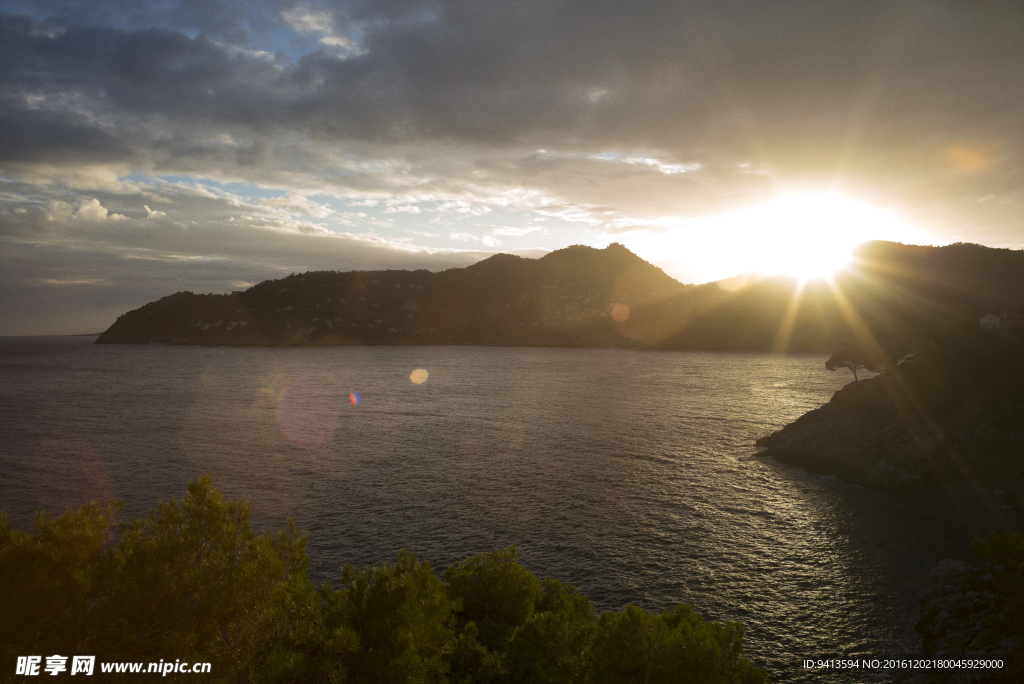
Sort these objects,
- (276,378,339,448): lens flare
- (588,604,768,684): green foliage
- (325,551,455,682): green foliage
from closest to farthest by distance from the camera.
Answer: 1. (325,551,455,682): green foliage
2. (588,604,768,684): green foliage
3. (276,378,339,448): lens flare

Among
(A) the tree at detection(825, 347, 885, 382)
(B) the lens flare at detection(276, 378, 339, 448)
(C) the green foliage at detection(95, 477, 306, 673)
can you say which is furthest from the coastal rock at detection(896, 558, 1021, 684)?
(B) the lens flare at detection(276, 378, 339, 448)

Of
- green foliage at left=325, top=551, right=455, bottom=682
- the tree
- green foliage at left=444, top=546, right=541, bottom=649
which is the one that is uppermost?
the tree

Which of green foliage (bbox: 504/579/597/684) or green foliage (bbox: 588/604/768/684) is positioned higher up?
green foliage (bbox: 588/604/768/684)

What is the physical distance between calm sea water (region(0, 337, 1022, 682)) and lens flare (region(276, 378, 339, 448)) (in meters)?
0.80

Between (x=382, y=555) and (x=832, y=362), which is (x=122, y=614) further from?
(x=832, y=362)

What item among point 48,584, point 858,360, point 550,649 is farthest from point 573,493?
point 858,360

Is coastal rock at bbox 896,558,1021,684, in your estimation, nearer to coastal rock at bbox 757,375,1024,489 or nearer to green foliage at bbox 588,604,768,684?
green foliage at bbox 588,604,768,684

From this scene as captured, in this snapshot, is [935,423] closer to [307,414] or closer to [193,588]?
[193,588]

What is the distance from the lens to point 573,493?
43031 mm

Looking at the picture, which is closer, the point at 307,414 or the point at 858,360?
the point at 858,360

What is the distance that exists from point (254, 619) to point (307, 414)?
7754 cm

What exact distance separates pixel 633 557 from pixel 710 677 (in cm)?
1892

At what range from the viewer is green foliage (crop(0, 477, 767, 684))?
10008 millimetres

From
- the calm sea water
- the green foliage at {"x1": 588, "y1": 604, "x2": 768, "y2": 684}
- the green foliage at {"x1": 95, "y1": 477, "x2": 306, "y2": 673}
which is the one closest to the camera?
the green foliage at {"x1": 95, "y1": 477, "x2": 306, "y2": 673}
